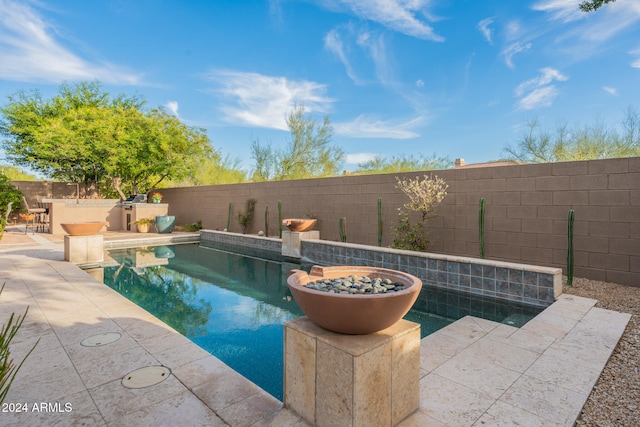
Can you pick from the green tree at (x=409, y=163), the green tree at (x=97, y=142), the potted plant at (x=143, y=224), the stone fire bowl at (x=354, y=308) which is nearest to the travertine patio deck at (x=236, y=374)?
the stone fire bowl at (x=354, y=308)

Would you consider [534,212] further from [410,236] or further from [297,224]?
[297,224]

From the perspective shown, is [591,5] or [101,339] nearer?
[101,339]

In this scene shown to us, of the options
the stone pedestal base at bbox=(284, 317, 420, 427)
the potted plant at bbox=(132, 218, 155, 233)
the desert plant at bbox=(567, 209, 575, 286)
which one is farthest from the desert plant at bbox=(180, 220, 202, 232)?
the stone pedestal base at bbox=(284, 317, 420, 427)

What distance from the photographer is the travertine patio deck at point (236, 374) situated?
1641 millimetres

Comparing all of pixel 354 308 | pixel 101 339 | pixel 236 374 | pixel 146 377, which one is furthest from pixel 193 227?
pixel 354 308

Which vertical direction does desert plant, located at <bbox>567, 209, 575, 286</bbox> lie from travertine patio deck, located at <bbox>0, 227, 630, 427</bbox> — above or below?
above

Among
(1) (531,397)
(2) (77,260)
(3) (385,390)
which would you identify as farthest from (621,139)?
(2) (77,260)

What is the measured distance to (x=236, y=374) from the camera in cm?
209

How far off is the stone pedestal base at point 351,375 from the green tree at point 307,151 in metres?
11.6

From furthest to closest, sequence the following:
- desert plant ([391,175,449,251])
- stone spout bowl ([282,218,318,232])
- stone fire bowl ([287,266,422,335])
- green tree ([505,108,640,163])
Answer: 1. green tree ([505,108,640,163])
2. stone spout bowl ([282,218,318,232])
3. desert plant ([391,175,449,251])
4. stone fire bowl ([287,266,422,335])

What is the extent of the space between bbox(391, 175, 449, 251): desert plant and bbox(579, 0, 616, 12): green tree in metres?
2.97

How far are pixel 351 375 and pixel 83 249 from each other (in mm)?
6569

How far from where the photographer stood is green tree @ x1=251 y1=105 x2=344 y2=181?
12727 millimetres

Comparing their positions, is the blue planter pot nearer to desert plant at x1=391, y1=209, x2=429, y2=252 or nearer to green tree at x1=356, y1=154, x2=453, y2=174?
green tree at x1=356, y1=154, x2=453, y2=174
